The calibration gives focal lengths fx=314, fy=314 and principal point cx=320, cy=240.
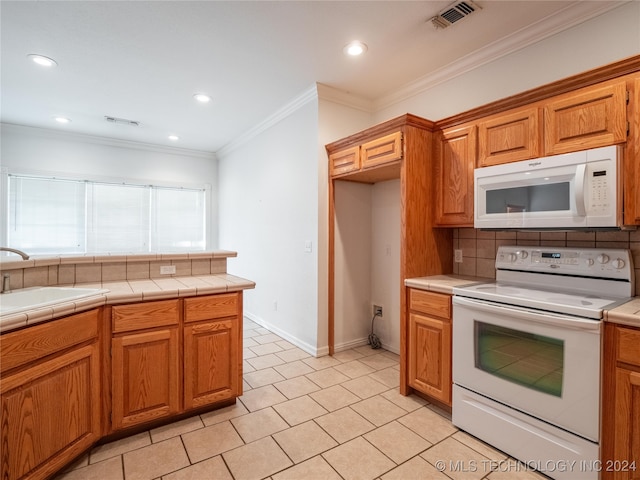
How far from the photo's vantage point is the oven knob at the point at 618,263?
182 cm

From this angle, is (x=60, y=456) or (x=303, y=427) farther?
(x=303, y=427)

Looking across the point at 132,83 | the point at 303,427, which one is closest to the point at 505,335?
the point at 303,427

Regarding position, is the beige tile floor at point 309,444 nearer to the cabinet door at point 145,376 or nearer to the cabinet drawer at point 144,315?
the cabinet door at point 145,376

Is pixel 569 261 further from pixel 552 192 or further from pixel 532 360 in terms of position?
pixel 532 360

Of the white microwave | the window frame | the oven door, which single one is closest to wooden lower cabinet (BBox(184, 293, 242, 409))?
the oven door

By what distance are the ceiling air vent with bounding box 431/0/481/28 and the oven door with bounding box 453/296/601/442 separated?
192 cm

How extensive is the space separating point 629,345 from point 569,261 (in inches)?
27.2

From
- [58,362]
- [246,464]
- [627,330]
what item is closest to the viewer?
[627,330]

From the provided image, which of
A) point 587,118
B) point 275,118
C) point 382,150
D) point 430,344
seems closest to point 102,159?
point 275,118

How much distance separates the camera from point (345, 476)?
5.50 feet

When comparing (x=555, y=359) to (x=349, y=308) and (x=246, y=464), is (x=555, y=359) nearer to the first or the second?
(x=246, y=464)

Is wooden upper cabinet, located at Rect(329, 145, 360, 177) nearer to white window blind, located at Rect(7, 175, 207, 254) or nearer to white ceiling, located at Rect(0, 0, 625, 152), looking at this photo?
white ceiling, located at Rect(0, 0, 625, 152)

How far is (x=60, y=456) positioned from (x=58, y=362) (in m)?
0.49

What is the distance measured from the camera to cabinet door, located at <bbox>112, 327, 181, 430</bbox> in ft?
6.27
